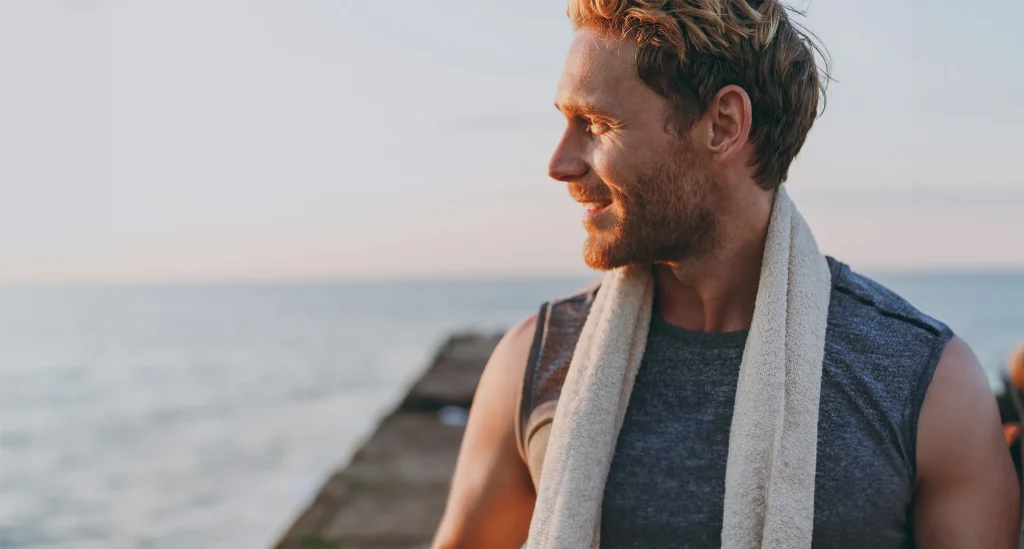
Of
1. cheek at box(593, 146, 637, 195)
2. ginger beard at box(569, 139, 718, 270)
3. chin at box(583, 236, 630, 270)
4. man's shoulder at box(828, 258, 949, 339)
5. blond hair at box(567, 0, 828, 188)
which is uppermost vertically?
blond hair at box(567, 0, 828, 188)

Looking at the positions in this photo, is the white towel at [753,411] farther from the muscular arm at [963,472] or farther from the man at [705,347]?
the muscular arm at [963,472]

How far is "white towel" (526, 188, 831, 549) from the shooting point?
6.27 ft

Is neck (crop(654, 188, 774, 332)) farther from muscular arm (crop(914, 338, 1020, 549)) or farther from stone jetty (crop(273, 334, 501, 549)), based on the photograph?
stone jetty (crop(273, 334, 501, 549))

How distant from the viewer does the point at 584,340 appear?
2205 mm

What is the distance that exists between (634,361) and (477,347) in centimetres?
1219

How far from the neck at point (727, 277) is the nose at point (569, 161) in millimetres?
298

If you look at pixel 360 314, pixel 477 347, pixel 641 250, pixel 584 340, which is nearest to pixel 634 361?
pixel 584 340

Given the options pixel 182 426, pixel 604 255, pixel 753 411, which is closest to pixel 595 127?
pixel 604 255

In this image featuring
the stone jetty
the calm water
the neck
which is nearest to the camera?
the neck

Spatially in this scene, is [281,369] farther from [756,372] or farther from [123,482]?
[756,372]

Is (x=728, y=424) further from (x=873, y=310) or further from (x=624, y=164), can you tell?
(x=624, y=164)

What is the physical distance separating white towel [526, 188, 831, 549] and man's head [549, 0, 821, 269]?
0.17m

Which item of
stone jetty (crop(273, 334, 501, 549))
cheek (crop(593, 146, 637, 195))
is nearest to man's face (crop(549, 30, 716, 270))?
cheek (crop(593, 146, 637, 195))

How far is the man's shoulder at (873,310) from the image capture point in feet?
6.66
